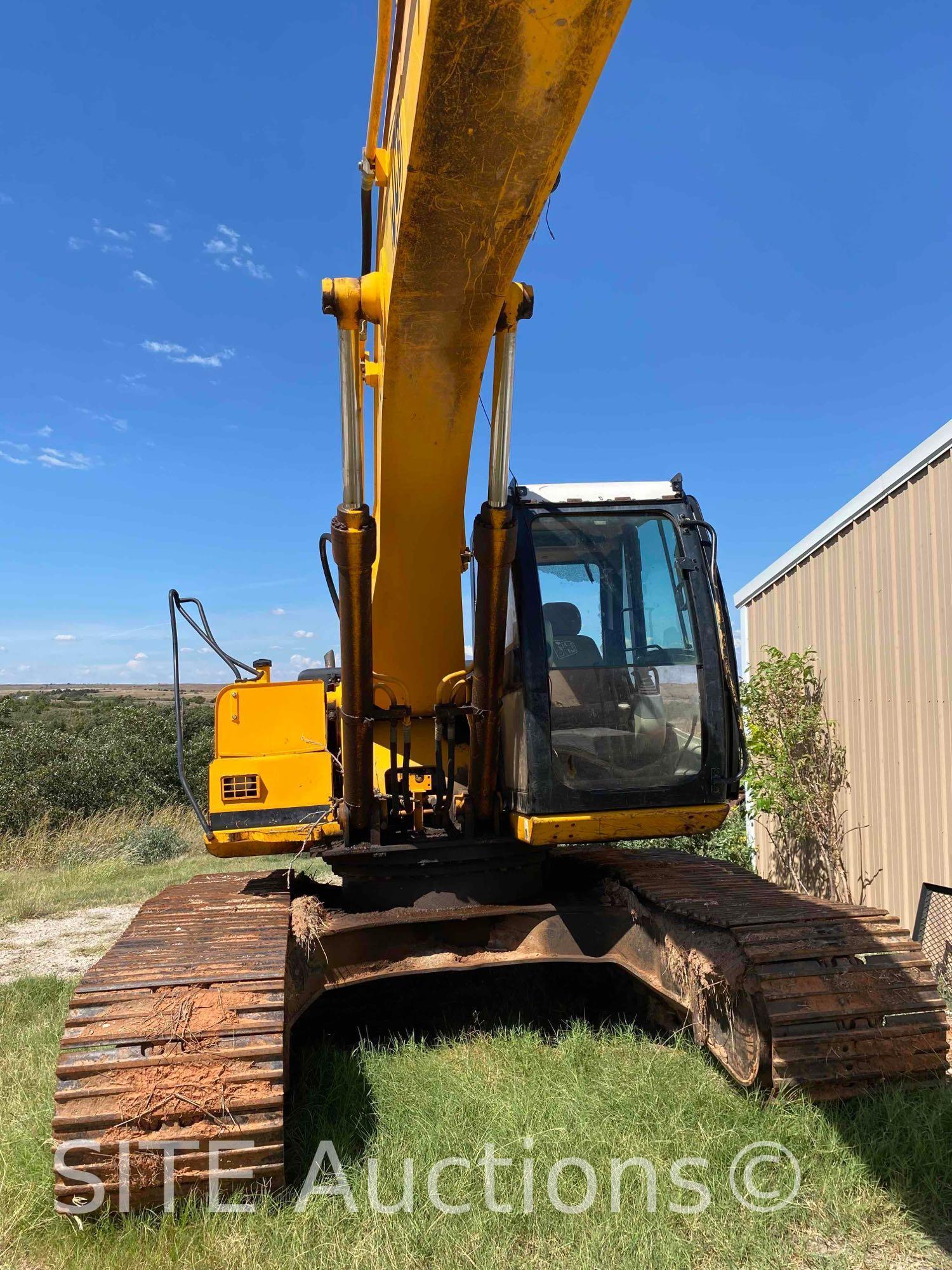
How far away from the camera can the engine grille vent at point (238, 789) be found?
4.85 m

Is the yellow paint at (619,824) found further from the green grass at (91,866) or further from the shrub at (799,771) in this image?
the green grass at (91,866)

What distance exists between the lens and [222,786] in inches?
191

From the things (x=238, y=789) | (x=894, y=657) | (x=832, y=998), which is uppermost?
(x=894, y=657)

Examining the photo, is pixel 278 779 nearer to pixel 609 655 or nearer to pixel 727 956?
pixel 609 655

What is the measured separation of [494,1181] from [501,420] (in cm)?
287

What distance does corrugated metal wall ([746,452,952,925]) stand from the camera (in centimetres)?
584

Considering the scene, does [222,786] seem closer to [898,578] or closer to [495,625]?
[495,625]

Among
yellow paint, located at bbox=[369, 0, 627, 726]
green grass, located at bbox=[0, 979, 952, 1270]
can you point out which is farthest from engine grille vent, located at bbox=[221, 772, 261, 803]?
green grass, located at bbox=[0, 979, 952, 1270]

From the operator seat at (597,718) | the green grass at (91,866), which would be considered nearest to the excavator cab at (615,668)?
the operator seat at (597,718)

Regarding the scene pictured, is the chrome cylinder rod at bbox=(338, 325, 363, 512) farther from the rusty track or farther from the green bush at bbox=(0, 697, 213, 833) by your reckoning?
the green bush at bbox=(0, 697, 213, 833)

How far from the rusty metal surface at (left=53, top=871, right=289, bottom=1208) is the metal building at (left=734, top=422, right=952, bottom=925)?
4.40 metres

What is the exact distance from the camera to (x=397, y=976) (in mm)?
4422

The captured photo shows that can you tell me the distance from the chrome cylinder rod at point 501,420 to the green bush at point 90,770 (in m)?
13.3

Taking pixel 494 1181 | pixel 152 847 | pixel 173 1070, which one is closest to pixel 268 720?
pixel 173 1070
